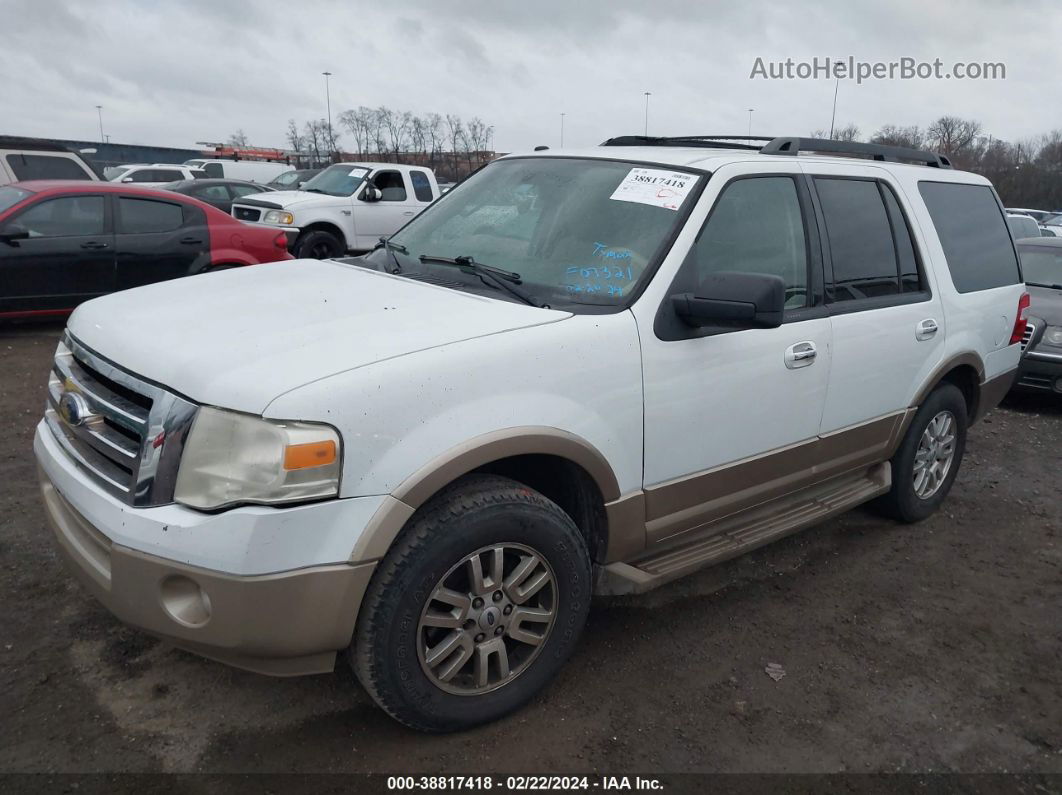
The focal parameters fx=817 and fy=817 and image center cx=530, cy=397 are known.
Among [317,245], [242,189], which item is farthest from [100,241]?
[242,189]

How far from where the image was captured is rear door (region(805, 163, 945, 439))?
12.2 ft

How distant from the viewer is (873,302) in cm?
388

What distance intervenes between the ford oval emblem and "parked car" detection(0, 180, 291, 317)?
18.8 ft

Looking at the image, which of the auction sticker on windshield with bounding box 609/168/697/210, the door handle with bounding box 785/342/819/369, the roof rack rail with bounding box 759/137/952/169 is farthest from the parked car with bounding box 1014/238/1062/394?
the auction sticker on windshield with bounding box 609/168/697/210

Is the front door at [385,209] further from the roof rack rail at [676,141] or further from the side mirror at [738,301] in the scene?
the side mirror at [738,301]

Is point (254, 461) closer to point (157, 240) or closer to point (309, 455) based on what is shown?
point (309, 455)

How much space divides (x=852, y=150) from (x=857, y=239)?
2.01 feet

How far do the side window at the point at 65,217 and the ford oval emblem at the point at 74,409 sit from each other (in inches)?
231

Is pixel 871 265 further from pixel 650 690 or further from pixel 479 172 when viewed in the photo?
pixel 650 690

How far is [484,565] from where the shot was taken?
8.76 feet

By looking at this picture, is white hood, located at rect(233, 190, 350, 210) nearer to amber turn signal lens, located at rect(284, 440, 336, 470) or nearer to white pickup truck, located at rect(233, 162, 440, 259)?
white pickup truck, located at rect(233, 162, 440, 259)

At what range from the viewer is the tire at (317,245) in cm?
1172

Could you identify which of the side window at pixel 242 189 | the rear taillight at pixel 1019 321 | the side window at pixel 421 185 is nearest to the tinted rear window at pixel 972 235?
the rear taillight at pixel 1019 321

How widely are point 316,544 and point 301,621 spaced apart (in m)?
0.23
